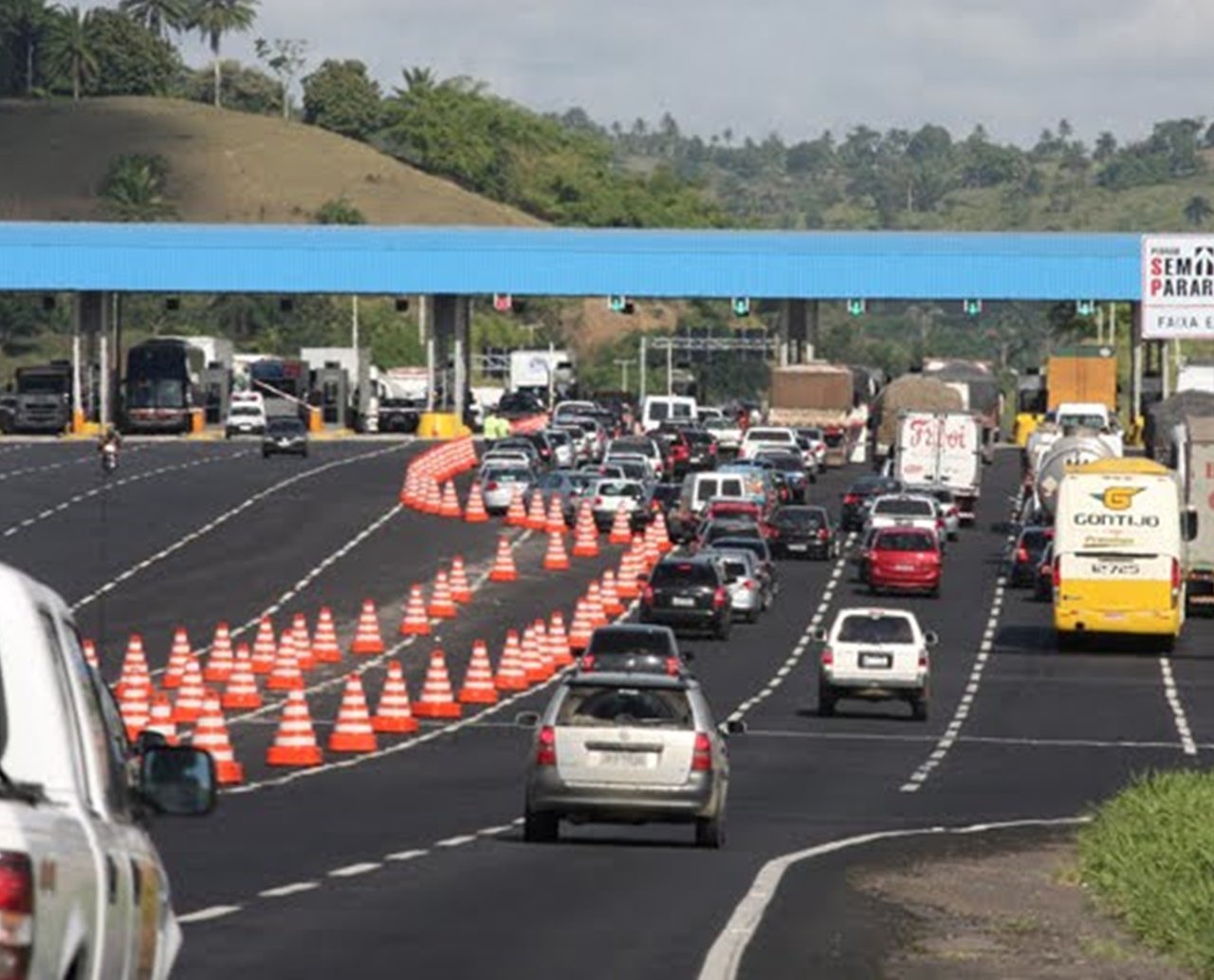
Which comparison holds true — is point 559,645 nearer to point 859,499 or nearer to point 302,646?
point 302,646

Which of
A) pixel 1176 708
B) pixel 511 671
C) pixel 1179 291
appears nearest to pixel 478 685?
Result: pixel 511 671

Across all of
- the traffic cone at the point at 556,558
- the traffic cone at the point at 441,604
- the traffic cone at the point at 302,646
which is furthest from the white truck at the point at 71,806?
the traffic cone at the point at 556,558

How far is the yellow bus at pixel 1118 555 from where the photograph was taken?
207 feet

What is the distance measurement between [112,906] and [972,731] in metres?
40.8

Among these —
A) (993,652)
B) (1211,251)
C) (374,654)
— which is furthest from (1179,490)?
(1211,251)

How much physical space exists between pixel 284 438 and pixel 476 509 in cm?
2240

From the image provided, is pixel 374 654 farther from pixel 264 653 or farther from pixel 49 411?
pixel 49 411

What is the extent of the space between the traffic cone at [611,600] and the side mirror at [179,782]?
5616cm

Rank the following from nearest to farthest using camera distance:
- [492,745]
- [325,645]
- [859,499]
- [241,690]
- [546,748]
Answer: [546,748], [492,745], [241,690], [325,645], [859,499]

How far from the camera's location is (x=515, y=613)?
66625 millimetres

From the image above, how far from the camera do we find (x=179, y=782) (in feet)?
32.4

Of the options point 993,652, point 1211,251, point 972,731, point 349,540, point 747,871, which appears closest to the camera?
point 747,871

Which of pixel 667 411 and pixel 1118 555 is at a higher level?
pixel 1118 555

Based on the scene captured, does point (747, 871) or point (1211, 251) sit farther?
point (1211, 251)
